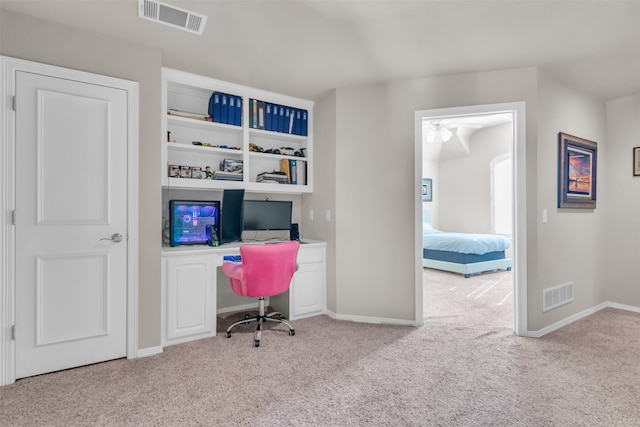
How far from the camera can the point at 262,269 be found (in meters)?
2.79

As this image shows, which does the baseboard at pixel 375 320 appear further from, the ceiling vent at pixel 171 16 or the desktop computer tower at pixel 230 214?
the ceiling vent at pixel 171 16

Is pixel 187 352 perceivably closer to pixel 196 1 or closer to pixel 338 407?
pixel 338 407

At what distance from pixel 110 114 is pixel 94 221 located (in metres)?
0.82

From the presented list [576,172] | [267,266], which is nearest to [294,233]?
[267,266]

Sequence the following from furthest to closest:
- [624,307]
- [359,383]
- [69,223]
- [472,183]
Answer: [472,183]
[624,307]
[69,223]
[359,383]

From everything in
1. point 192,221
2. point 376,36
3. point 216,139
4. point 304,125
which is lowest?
point 192,221

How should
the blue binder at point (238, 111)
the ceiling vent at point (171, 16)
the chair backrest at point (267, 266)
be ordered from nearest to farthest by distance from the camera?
1. the ceiling vent at point (171, 16)
2. the chair backrest at point (267, 266)
3. the blue binder at point (238, 111)

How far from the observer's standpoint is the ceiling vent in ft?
6.89

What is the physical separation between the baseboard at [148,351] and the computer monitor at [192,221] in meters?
0.88

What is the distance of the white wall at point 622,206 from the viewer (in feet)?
12.5

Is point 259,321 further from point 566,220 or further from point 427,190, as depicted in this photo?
point 427,190

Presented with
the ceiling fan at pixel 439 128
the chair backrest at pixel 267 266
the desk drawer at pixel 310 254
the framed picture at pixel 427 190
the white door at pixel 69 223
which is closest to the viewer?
the white door at pixel 69 223

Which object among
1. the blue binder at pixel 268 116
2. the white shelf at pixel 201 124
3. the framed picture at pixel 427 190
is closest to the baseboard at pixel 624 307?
the framed picture at pixel 427 190

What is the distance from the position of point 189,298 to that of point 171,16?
2189 millimetres
